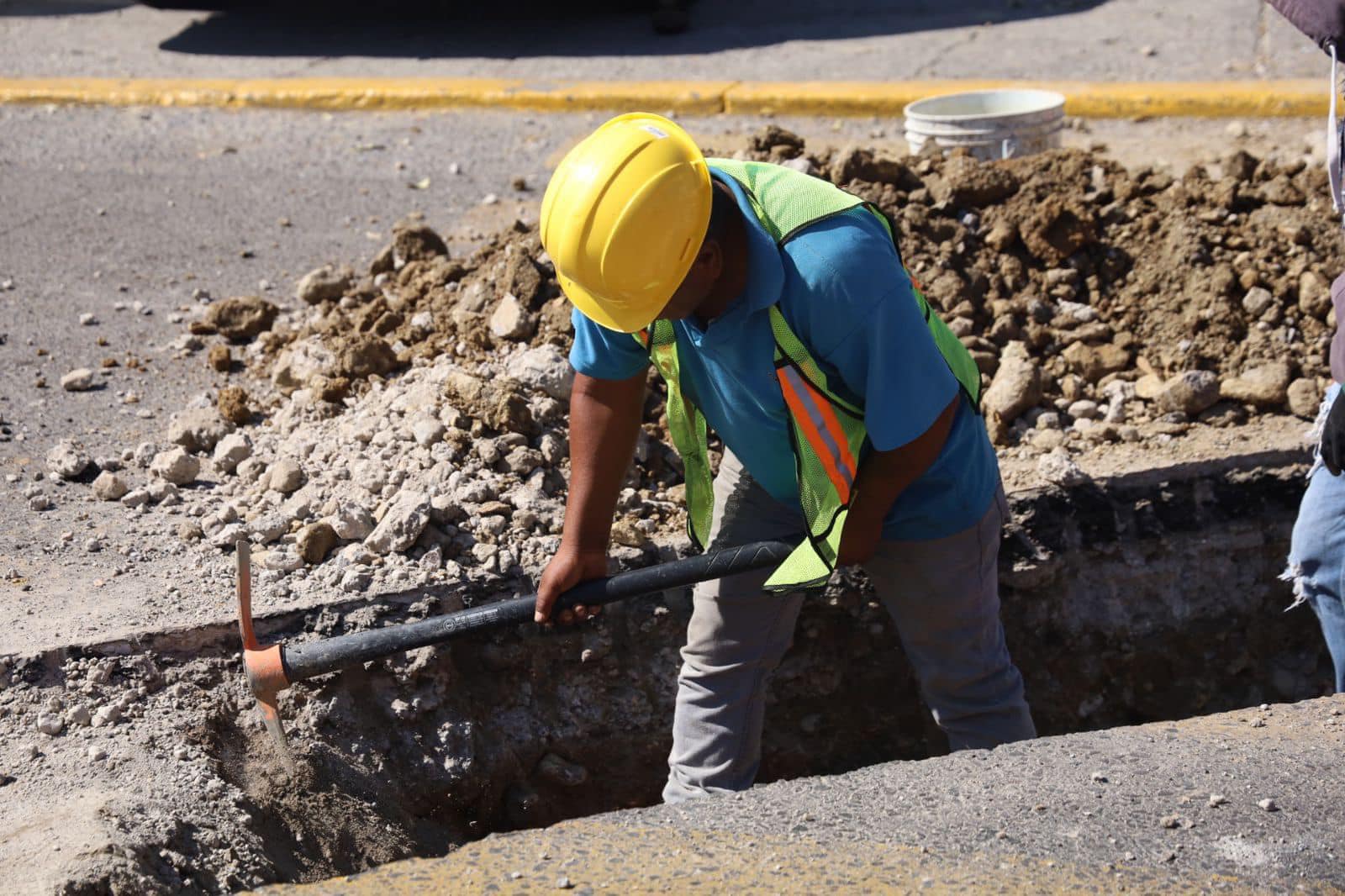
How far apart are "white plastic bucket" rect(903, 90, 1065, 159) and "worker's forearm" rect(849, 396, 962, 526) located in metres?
2.51

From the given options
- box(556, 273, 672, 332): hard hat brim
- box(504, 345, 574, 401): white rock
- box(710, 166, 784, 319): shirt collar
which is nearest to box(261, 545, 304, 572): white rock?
box(504, 345, 574, 401): white rock

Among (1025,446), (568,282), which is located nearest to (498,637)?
(568,282)

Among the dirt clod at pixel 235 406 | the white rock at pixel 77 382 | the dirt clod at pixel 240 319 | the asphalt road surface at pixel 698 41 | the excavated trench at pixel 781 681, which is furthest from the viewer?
the asphalt road surface at pixel 698 41

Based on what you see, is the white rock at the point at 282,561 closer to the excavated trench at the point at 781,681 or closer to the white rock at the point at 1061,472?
the excavated trench at the point at 781,681

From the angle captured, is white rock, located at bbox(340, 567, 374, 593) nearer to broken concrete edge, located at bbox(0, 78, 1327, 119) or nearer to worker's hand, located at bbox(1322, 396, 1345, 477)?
worker's hand, located at bbox(1322, 396, 1345, 477)

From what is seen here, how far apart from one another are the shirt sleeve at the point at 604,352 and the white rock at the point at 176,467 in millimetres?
1576

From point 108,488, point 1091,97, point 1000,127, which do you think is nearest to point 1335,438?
point 1000,127

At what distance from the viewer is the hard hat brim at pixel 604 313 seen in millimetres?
2396

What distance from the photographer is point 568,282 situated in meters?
2.41

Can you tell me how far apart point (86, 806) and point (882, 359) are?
1.85 m

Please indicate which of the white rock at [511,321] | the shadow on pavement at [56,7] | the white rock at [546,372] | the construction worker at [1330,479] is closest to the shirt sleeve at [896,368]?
the construction worker at [1330,479]

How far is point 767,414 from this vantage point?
8.64 feet

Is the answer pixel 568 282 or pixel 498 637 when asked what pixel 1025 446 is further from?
pixel 568 282

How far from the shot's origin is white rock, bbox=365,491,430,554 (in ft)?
11.3
